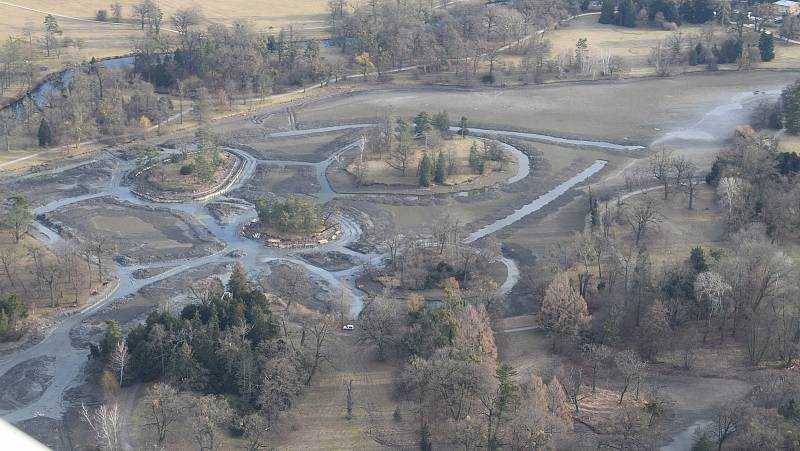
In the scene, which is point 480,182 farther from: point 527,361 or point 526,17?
point 526,17

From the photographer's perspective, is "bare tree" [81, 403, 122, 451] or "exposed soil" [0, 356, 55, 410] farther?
"exposed soil" [0, 356, 55, 410]

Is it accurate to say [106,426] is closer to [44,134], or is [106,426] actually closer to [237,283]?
[237,283]

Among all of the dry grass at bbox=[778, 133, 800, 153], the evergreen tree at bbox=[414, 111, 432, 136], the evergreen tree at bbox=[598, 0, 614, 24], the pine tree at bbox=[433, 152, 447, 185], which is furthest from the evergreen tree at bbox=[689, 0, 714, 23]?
the pine tree at bbox=[433, 152, 447, 185]

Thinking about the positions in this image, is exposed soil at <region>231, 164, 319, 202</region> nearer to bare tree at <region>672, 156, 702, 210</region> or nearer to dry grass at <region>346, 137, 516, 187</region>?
dry grass at <region>346, 137, 516, 187</region>

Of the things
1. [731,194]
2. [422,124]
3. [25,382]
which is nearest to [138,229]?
[25,382]

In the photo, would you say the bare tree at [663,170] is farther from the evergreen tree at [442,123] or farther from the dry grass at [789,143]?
the evergreen tree at [442,123]

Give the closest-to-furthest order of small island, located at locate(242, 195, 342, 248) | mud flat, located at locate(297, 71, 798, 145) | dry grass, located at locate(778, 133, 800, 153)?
small island, located at locate(242, 195, 342, 248)
dry grass, located at locate(778, 133, 800, 153)
mud flat, located at locate(297, 71, 798, 145)
